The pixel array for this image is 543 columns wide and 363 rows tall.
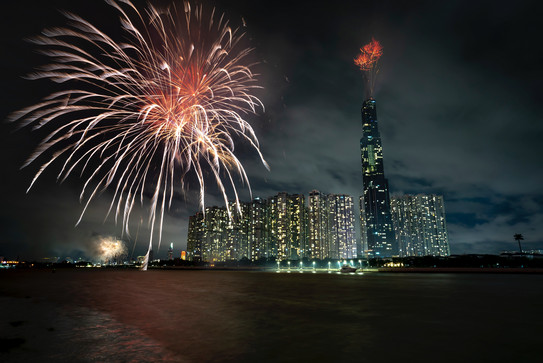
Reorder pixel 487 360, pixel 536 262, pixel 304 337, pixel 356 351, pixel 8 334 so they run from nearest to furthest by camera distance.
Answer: pixel 487 360 → pixel 356 351 → pixel 304 337 → pixel 8 334 → pixel 536 262

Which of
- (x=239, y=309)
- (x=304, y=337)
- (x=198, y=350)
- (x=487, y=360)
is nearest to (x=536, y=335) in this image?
(x=487, y=360)

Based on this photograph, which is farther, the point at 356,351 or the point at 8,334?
the point at 8,334

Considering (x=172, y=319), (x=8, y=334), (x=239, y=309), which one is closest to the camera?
(x=8, y=334)

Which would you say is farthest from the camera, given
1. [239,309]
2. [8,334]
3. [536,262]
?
[536,262]

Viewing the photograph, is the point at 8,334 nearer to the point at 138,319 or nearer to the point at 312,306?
the point at 138,319

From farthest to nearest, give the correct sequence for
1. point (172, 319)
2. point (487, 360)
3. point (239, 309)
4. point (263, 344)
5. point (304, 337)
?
point (239, 309) < point (172, 319) < point (304, 337) < point (263, 344) < point (487, 360)

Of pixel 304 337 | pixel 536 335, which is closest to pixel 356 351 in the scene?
pixel 304 337

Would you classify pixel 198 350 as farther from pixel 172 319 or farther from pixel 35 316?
pixel 35 316

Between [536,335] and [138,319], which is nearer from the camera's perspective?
[536,335]

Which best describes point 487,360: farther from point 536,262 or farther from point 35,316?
point 536,262
